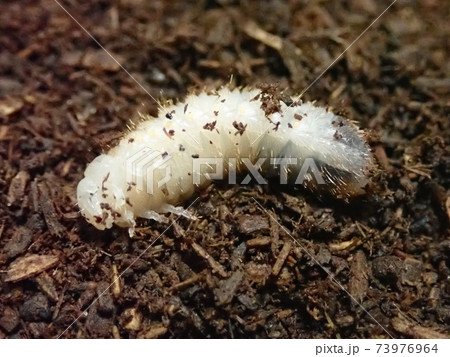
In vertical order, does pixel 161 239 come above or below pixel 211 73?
below

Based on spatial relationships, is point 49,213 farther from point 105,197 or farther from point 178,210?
point 178,210

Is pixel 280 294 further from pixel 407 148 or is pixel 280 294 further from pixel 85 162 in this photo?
pixel 85 162

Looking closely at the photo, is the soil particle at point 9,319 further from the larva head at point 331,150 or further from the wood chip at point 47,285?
the larva head at point 331,150

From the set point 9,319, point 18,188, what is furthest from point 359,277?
point 18,188

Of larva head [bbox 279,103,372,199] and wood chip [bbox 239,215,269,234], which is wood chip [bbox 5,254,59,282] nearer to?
wood chip [bbox 239,215,269,234]

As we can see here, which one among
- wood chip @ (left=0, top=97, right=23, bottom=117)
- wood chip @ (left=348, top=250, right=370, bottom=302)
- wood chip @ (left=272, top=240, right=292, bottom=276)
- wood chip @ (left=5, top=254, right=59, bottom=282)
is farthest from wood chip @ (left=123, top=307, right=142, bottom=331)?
wood chip @ (left=0, top=97, right=23, bottom=117)

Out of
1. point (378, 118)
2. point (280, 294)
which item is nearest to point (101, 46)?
point (378, 118)
